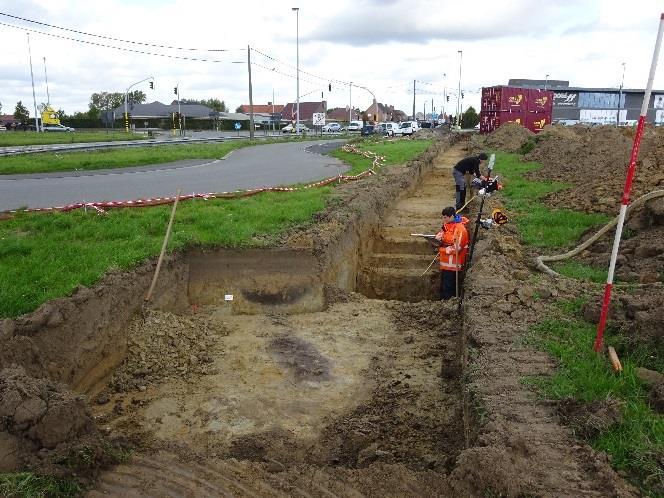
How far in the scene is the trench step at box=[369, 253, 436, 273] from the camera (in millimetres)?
11930

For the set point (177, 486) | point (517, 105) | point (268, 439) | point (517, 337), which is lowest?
point (268, 439)

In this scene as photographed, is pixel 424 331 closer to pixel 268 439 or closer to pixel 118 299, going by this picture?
pixel 268 439

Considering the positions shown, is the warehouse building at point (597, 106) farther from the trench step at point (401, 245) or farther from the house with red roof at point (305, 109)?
the house with red roof at point (305, 109)

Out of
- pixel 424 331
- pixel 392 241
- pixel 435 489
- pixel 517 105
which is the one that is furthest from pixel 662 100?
pixel 435 489

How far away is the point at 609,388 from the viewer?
4.64 m

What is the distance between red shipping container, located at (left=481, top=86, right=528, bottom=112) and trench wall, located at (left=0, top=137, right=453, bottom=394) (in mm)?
23632

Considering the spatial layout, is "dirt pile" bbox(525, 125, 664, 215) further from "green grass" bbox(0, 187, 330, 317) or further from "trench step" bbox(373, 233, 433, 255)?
"green grass" bbox(0, 187, 330, 317)

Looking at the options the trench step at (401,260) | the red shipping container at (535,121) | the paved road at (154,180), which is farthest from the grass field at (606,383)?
the red shipping container at (535,121)

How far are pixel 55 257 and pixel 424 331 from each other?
16.6 feet

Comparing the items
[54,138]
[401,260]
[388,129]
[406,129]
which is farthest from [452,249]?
[388,129]

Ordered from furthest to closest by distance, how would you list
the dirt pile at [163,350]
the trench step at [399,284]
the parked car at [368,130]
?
1. the parked car at [368,130]
2. the trench step at [399,284]
3. the dirt pile at [163,350]

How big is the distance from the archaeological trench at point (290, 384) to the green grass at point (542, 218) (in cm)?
61

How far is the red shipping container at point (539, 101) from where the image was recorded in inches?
1438

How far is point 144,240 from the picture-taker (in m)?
8.49
